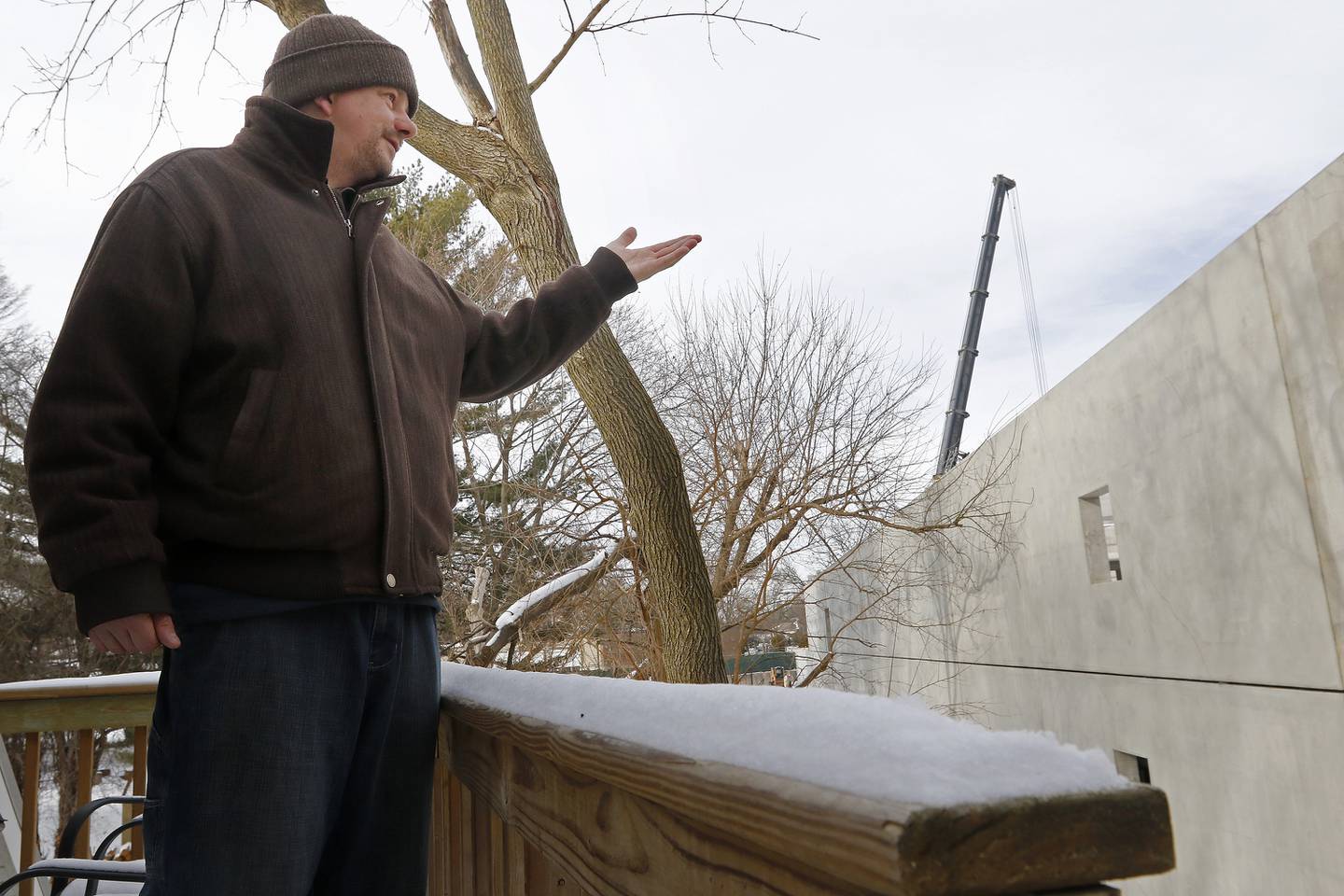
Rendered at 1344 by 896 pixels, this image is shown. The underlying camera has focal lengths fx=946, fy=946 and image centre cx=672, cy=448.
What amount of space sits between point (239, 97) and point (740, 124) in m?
12.2

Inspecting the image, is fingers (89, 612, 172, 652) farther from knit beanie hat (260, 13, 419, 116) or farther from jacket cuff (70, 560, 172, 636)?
knit beanie hat (260, 13, 419, 116)

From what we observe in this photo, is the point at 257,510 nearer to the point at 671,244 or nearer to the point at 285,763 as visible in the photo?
the point at 285,763

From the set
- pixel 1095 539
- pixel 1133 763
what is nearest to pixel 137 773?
pixel 1133 763

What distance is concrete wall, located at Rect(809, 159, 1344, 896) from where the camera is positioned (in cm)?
450

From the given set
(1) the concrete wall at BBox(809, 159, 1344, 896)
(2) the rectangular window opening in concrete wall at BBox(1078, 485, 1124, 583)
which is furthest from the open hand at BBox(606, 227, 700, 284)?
(2) the rectangular window opening in concrete wall at BBox(1078, 485, 1124, 583)

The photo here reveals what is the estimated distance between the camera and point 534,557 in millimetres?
6590

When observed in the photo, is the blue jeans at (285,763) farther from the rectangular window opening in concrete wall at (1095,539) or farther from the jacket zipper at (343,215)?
the rectangular window opening in concrete wall at (1095,539)

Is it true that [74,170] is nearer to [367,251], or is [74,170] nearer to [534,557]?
[367,251]

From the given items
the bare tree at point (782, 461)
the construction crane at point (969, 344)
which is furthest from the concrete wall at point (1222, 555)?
the construction crane at point (969, 344)

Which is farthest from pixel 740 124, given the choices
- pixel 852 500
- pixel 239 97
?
pixel 239 97

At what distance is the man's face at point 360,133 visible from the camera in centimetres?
138

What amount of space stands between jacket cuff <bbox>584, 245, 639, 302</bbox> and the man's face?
1.42 ft

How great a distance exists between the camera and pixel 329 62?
4.60ft

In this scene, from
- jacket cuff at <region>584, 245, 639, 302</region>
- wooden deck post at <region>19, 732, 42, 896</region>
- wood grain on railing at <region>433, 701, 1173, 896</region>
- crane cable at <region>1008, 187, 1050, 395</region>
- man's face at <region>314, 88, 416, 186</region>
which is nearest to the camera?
wood grain on railing at <region>433, 701, 1173, 896</region>
